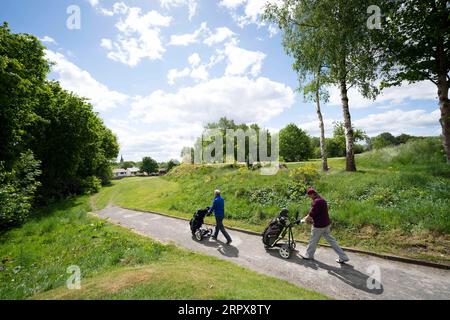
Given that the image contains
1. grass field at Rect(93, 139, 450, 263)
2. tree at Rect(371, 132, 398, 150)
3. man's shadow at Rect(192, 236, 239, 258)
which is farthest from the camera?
tree at Rect(371, 132, 398, 150)

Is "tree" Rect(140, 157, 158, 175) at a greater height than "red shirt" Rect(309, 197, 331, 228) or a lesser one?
greater

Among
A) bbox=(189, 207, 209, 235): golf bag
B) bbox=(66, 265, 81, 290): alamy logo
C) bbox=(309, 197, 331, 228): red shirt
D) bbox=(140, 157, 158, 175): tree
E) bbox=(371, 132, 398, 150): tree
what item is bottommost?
bbox=(66, 265, 81, 290): alamy logo

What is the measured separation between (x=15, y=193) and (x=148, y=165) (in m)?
88.8

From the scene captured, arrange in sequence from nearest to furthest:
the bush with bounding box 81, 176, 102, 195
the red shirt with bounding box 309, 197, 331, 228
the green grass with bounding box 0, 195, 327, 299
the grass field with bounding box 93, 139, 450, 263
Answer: the green grass with bounding box 0, 195, 327, 299
the red shirt with bounding box 309, 197, 331, 228
the grass field with bounding box 93, 139, 450, 263
the bush with bounding box 81, 176, 102, 195

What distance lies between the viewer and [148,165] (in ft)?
323

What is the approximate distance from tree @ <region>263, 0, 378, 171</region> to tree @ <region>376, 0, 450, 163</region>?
1076 millimetres

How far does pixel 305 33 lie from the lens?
15.6m

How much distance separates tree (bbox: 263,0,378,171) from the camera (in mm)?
13375

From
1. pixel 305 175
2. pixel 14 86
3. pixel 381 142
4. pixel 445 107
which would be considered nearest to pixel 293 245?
pixel 305 175

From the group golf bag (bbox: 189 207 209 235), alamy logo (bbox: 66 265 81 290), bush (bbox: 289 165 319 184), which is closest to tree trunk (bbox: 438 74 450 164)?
bush (bbox: 289 165 319 184)

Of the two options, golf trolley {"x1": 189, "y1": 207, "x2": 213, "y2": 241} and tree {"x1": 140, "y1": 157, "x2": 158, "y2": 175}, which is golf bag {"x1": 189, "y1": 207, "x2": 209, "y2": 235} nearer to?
golf trolley {"x1": 189, "y1": 207, "x2": 213, "y2": 241}

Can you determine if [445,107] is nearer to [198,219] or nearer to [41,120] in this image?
[198,219]
